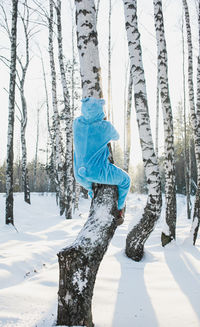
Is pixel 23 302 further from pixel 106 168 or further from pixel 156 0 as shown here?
pixel 156 0

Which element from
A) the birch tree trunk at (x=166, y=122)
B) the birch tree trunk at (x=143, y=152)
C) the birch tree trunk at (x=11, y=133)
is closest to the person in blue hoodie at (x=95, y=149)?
the birch tree trunk at (x=143, y=152)

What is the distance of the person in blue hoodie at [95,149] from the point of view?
2.16m

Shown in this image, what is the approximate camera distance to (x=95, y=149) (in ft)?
7.24

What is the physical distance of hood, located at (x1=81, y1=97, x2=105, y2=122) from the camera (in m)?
2.21

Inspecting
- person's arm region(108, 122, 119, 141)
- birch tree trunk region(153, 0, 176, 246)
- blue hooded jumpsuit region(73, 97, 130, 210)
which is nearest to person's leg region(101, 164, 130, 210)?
blue hooded jumpsuit region(73, 97, 130, 210)

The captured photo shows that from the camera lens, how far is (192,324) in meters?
2.12

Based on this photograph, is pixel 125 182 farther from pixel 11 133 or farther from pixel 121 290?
pixel 11 133

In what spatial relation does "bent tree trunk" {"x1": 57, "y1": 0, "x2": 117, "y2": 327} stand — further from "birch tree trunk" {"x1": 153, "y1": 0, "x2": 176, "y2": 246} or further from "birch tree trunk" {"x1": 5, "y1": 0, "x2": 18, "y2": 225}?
"birch tree trunk" {"x1": 5, "y1": 0, "x2": 18, "y2": 225}

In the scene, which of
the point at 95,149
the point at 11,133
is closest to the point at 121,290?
the point at 95,149

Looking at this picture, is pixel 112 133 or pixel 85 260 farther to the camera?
pixel 112 133

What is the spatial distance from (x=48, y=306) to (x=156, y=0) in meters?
7.36

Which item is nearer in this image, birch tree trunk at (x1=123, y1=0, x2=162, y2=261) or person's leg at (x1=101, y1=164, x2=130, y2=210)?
person's leg at (x1=101, y1=164, x2=130, y2=210)

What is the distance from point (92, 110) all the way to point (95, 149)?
37 cm

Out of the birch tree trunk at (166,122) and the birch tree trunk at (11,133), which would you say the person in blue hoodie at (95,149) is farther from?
the birch tree trunk at (11,133)
